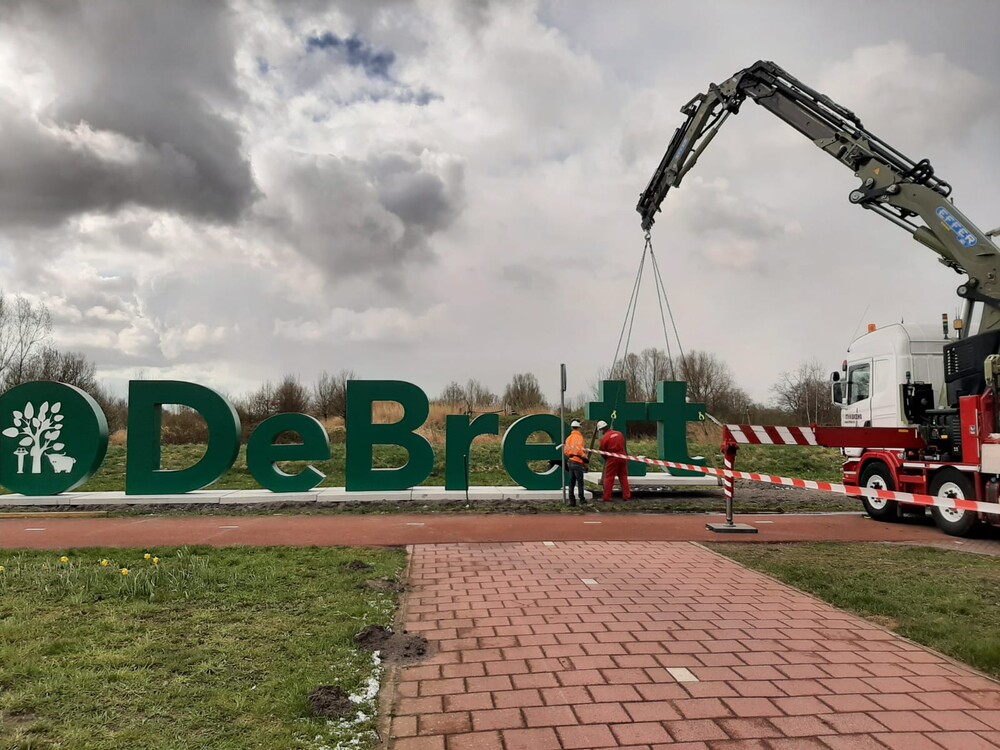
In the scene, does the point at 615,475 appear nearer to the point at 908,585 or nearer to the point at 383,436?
the point at 383,436

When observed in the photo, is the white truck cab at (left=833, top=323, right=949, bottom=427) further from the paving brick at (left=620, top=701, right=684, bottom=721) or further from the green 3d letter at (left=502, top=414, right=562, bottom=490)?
the paving brick at (left=620, top=701, right=684, bottom=721)

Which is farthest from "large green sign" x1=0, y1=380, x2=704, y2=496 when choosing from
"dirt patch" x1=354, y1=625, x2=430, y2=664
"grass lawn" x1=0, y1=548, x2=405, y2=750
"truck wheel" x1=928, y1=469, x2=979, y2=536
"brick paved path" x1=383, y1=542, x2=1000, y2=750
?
"dirt patch" x1=354, y1=625, x2=430, y2=664

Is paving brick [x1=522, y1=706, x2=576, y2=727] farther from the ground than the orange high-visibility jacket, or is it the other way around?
the orange high-visibility jacket

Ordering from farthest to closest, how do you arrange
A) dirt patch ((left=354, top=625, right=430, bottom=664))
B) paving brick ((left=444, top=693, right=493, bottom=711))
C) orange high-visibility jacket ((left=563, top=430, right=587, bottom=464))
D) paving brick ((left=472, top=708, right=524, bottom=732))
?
orange high-visibility jacket ((left=563, top=430, right=587, bottom=464)) → dirt patch ((left=354, top=625, right=430, bottom=664)) → paving brick ((left=444, top=693, right=493, bottom=711)) → paving brick ((left=472, top=708, right=524, bottom=732))

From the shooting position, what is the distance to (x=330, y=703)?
3.85m

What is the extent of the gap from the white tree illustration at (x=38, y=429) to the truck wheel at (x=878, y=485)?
53.5 feet

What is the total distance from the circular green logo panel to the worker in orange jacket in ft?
32.0

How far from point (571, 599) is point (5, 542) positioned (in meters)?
8.87

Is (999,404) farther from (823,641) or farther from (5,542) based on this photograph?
(5,542)

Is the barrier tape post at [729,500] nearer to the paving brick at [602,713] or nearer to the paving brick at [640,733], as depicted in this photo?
the paving brick at [602,713]

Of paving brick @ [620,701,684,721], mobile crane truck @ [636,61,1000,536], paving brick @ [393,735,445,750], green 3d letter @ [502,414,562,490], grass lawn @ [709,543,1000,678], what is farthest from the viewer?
green 3d letter @ [502,414,562,490]

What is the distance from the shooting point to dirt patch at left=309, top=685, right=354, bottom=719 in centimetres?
374

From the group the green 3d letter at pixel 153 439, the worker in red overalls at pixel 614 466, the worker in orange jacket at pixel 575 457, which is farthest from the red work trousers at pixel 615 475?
the green 3d letter at pixel 153 439

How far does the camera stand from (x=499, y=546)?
941 cm
